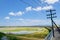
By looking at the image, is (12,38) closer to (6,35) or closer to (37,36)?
(6,35)

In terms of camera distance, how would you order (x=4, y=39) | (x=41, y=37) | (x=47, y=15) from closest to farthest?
(x=4, y=39), (x=41, y=37), (x=47, y=15)

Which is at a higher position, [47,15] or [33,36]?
[47,15]

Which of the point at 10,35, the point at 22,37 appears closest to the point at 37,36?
the point at 22,37

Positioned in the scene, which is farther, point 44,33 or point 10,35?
point 44,33

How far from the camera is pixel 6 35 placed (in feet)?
168

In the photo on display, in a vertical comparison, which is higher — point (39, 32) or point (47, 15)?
point (47, 15)

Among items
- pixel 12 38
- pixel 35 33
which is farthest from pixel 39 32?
pixel 12 38

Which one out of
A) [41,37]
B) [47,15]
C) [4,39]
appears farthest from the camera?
[47,15]

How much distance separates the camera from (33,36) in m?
52.9

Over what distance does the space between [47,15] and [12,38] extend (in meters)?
12.9

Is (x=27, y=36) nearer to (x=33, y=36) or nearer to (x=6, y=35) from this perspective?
(x=33, y=36)

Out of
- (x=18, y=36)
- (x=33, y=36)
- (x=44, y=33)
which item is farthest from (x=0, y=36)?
(x=44, y=33)

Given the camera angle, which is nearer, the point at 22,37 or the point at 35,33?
the point at 22,37

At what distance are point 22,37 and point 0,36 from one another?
6.17m
